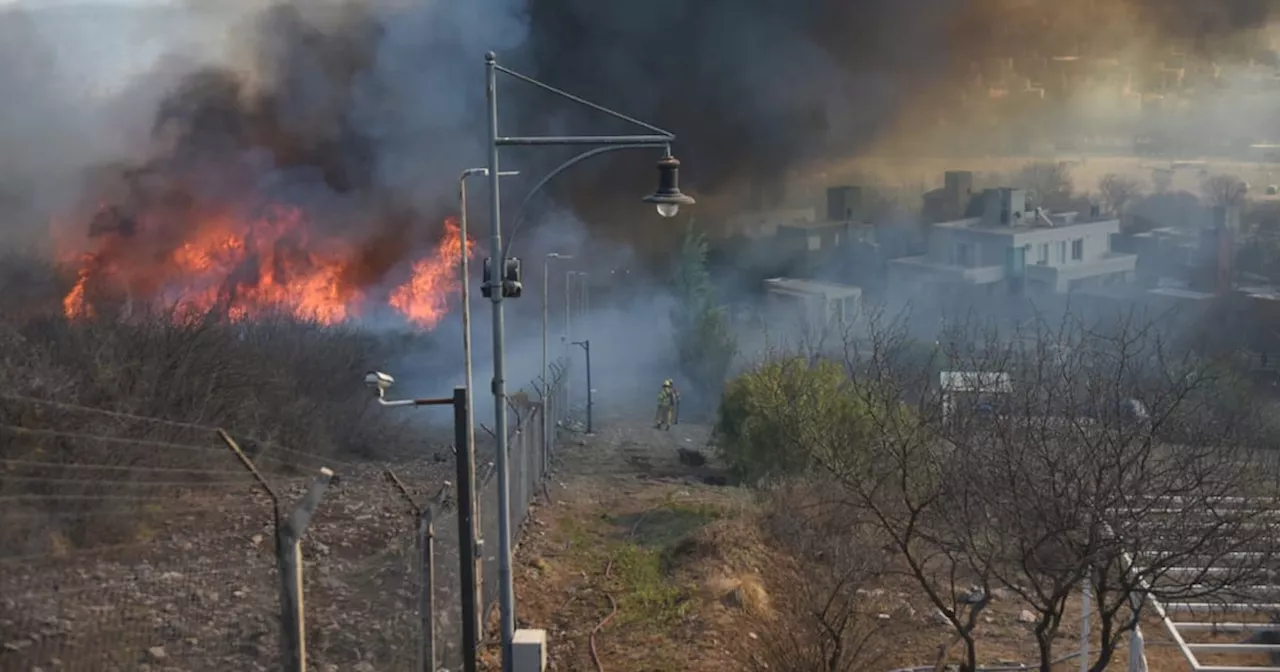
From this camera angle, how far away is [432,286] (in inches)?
1298

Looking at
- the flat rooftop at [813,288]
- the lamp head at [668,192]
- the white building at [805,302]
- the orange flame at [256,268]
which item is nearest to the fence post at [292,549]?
the lamp head at [668,192]

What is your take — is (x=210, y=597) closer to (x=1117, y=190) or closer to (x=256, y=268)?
(x=256, y=268)

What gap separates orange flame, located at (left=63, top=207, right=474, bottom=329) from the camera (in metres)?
30.5

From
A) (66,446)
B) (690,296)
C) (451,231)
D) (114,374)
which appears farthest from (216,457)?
(690,296)

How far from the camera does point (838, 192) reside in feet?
164

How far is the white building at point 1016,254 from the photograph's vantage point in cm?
4362

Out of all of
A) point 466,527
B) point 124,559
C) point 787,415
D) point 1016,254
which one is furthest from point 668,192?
point 1016,254

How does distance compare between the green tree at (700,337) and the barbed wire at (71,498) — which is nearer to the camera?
the barbed wire at (71,498)

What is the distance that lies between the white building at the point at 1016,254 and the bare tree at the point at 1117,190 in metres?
4.53

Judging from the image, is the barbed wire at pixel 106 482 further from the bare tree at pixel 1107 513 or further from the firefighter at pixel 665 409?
the firefighter at pixel 665 409

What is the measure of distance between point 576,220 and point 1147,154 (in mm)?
28982

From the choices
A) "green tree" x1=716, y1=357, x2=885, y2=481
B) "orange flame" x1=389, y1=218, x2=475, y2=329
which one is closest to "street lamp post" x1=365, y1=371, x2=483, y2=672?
"green tree" x1=716, y1=357, x2=885, y2=481

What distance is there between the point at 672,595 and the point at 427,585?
4.86 meters

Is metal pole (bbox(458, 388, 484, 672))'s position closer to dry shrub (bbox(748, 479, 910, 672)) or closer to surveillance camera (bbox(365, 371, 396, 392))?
surveillance camera (bbox(365, 371, 396, 392))
